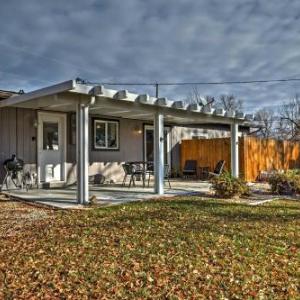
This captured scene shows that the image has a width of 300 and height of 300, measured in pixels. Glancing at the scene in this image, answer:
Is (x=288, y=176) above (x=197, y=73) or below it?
below

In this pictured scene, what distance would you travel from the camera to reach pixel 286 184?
922 cm

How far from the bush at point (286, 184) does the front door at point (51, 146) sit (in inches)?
238

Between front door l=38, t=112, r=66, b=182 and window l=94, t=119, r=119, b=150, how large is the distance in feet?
4.07

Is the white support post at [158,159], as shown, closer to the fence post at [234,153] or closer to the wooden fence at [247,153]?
the fence post at [234,153]

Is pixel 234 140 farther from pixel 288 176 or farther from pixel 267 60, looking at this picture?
pixel 267 60

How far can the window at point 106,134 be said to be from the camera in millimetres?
11336

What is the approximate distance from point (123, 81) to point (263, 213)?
21337 millimetres

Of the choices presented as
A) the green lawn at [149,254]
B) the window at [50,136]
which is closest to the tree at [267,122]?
the window at [50,136]

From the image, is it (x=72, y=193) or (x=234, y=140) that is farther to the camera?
(x=234, y=140)

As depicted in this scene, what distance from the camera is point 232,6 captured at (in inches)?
379

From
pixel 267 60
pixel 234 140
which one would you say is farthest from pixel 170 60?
pixel 234 140

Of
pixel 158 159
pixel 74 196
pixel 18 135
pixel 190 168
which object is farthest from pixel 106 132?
pixel 190 168

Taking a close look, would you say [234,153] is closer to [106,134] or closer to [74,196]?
[106,134]

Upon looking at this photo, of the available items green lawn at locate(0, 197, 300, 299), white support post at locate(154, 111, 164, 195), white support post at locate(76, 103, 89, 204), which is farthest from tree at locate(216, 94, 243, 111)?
green lawn at locate(0, 197, 300, 299)
